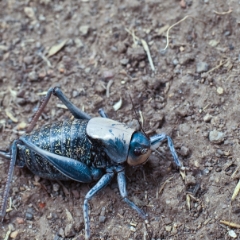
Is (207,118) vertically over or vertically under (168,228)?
over

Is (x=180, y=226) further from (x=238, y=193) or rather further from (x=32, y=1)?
(x=32, y=1)

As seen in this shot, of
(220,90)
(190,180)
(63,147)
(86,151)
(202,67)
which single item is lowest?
(190,180)

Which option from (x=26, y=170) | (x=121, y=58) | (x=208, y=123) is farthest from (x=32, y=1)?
(x=208, y=123)

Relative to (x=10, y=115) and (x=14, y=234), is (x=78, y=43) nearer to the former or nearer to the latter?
(x=10, y=115)

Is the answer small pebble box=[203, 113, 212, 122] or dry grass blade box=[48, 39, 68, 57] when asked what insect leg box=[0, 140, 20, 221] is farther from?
small pebble box=[203, 113, 212, 122]

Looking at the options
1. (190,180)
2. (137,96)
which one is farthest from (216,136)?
(137,96)

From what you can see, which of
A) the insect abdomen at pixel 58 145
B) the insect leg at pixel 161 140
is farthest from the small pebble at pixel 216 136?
the insect abdomen at pixel 58 145
